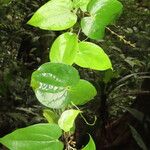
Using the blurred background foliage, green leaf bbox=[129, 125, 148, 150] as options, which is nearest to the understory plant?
green leaf bbox=[129, 125, 148, 150]

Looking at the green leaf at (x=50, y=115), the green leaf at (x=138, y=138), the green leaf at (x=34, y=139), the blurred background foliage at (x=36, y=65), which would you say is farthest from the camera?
the blurred background foliage at (x=36, y=65)

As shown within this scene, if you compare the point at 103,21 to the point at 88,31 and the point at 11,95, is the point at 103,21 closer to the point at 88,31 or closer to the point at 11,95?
the point at 88,31

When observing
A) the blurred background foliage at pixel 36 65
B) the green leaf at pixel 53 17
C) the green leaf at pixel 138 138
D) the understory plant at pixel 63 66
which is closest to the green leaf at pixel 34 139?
the understory plant at pixel 63 66

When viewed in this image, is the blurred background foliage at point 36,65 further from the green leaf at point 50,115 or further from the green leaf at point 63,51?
the green leaf at point 63,51

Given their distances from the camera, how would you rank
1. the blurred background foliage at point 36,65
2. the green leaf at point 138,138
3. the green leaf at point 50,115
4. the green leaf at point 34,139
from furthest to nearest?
the blurred background foliage at point 36,65 → the green leaf at point 138,138 → the green leaf at point 50,115 → the green leaf at point 34,139

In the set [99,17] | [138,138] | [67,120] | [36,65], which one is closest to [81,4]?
[99,17]

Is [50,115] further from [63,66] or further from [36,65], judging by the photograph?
[36,65]
